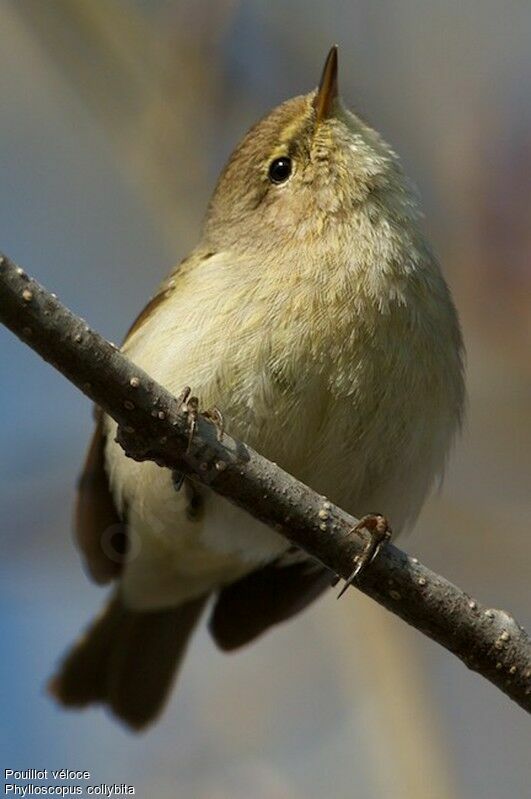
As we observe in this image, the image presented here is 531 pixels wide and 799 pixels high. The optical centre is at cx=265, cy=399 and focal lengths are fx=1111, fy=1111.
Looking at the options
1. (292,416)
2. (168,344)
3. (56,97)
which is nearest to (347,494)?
(292,416)

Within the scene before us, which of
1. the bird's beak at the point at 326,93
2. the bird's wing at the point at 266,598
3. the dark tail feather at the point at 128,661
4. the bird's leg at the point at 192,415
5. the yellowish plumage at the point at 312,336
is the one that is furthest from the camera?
the dark tail feather at the point at 128,661

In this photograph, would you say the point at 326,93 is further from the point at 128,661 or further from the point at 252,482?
the point at 128,661

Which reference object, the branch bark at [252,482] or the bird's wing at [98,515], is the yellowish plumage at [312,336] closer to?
the bird's wing at [98,515]

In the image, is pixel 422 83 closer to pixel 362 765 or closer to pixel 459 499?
pixel 459 499

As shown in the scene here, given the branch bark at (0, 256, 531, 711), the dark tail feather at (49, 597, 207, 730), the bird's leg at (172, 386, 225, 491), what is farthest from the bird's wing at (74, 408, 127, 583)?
the branch bark at (0, 256, 531, 711)

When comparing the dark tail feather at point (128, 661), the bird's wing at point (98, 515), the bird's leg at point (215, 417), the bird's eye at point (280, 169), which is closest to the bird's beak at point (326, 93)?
the bird's eye at point (280, 169)

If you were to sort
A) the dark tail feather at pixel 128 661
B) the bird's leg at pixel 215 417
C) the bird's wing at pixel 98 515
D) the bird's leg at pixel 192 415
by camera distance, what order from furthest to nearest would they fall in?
the dark tail feather at pixel 128 661 < the bird's wing at pixel 98 515 < the bird's leg at pixel 215 417 < the bird's leg at pixel 192 415

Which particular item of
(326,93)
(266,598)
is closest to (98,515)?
(266,598)

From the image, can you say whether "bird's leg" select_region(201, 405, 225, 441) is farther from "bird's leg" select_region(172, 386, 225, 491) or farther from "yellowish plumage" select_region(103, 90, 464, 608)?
"yellowish plumage" select_region(103, 90, 464, 608)
